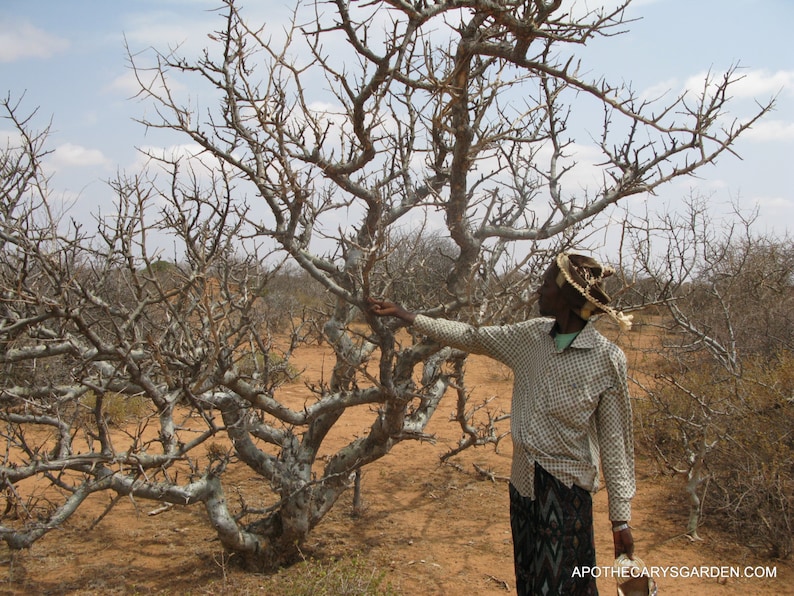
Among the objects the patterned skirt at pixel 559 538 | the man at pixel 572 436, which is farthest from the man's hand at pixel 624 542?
the patterned skirt at pixel 559 538

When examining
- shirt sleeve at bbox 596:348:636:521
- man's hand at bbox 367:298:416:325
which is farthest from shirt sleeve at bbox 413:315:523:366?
shirt sleeve at bbox 596:348:636:521

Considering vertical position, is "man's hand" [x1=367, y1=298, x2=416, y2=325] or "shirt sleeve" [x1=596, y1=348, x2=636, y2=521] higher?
"man's hand" [x1=367, y1=298, x2=416, y2=325]

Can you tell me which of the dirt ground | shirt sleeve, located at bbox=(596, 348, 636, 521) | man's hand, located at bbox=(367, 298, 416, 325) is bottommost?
the dirt ground

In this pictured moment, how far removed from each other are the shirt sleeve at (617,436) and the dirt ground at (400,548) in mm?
1925

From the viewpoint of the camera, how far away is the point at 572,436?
222cm

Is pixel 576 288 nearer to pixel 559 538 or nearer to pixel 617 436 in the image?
pixel 617 436

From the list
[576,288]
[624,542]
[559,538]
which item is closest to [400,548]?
[559,538]

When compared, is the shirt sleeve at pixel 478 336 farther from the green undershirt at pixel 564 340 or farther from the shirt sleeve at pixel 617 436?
the shirt sleeve at pixel 617 436

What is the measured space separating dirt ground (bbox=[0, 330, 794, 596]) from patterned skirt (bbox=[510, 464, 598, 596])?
1.64m

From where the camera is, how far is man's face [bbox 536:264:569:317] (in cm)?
229

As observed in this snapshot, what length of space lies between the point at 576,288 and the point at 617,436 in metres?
0.54

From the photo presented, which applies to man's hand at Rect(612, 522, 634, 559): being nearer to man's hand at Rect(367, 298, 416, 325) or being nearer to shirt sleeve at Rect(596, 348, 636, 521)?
shirt sleeve at Rect(596, 348, 636, 521)

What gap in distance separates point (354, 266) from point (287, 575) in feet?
6.33

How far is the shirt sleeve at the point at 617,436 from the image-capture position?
220 centimetres
